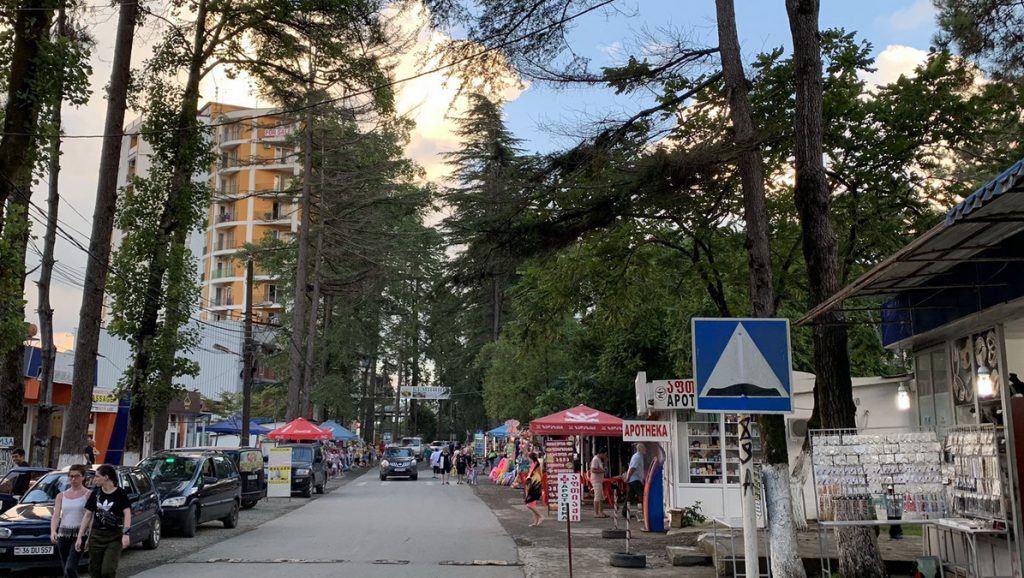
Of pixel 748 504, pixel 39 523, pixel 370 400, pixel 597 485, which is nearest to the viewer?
pixel 748 504

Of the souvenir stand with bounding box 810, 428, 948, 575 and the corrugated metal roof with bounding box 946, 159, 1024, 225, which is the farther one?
the souvenir stand with bounding box 810, 428, 948, 575

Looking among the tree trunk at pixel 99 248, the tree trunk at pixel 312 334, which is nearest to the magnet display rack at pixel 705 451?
the tree trunk at pixel 99 248

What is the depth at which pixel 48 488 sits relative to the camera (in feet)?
44.8

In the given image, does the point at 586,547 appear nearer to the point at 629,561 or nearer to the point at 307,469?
the point at 629,561

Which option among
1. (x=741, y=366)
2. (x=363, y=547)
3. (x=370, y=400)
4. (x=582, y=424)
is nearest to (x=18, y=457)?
(x=363, y=547)

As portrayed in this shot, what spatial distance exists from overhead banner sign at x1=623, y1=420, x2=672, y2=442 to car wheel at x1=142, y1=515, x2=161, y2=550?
9.88 m

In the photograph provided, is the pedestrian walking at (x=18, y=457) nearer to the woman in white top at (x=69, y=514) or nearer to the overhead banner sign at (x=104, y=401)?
the woman in white top at (x=69, y=514)

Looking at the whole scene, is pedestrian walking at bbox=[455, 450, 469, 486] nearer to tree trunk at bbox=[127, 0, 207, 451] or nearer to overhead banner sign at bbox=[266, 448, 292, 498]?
overhead banner sign at bbox=[266, 448, 292, 498]

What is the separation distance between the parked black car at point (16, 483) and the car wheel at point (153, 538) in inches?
80.6

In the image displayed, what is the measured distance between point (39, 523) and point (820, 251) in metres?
11.3

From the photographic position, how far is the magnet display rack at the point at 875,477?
8.98 meters

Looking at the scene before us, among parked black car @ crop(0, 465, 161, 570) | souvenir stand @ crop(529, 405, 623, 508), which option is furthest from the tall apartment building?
parked black car @ crop(0, 465, 161, 570)

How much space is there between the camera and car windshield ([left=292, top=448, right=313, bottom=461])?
33094 mm

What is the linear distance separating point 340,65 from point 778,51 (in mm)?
11567
